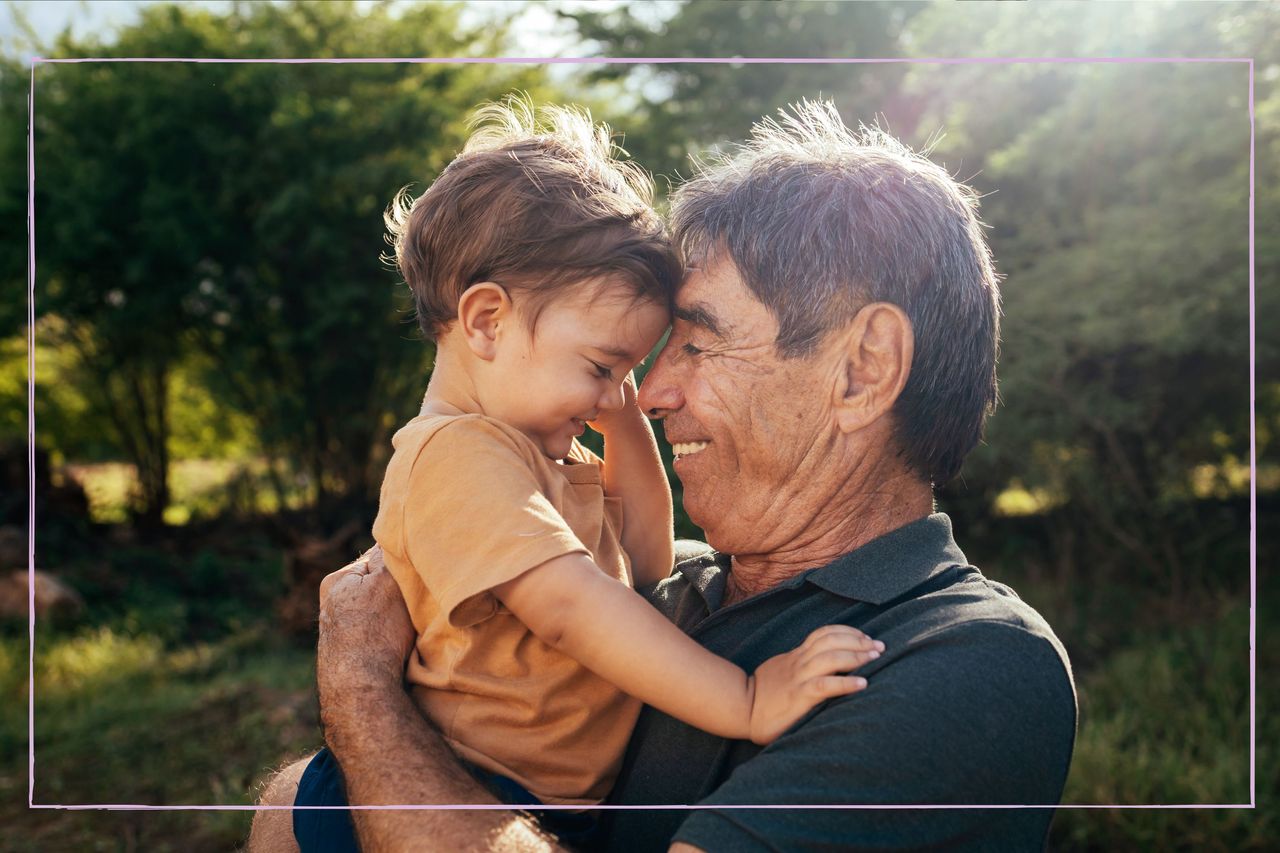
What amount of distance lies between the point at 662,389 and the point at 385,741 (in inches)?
31.5

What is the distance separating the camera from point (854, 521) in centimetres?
216

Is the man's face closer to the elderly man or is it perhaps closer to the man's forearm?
the elderly man

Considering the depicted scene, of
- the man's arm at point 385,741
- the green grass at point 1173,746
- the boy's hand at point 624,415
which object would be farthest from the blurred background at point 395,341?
the man's arm at point 385,741

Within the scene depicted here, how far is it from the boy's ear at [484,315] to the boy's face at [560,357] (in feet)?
0.09

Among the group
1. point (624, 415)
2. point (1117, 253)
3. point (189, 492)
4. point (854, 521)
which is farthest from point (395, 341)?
point (854, 521)

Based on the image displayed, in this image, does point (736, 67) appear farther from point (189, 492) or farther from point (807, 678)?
point (189, 492)

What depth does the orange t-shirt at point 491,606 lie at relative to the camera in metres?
1.69

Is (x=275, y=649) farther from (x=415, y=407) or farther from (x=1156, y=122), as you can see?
(x=1156, y=122)

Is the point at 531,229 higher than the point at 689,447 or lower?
higher

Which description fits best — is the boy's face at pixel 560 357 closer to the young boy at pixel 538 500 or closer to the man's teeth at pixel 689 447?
the young boy at pixel 538 500

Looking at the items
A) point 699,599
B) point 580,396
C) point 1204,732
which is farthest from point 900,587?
point 1204,732

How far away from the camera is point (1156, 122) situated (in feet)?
19.7

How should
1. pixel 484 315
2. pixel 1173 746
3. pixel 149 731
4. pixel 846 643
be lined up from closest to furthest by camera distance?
pixel 846 643
pixel 484 315
pixel 1173 746
pixel 149 731

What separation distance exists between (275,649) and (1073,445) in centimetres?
474
